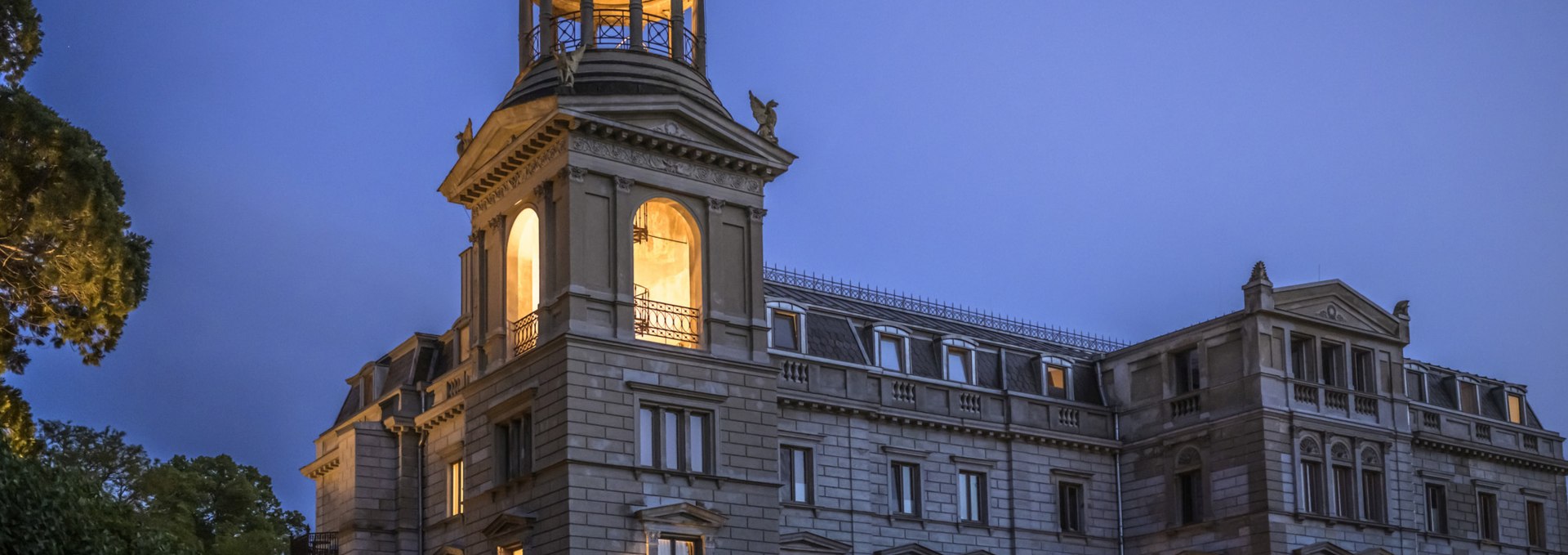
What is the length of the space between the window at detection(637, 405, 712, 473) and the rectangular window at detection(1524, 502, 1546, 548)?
3369cm

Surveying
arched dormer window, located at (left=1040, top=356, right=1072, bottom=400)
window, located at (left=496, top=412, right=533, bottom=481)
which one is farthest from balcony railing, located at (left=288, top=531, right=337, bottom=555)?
arched dormer window, located at (left=1040, top=356, right=1072, bottom=400)

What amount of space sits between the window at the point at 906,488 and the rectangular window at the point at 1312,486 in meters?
11.6

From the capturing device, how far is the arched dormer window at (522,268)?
51219 mm

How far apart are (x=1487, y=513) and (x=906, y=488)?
891 inches

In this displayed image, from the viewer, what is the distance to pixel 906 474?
5684cm

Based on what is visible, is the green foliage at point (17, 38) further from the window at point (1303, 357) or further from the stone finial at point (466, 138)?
the window at point (1303, 357)

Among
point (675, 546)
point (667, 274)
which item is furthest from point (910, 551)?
point (667, 274)

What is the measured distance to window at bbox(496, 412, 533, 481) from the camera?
48.5m

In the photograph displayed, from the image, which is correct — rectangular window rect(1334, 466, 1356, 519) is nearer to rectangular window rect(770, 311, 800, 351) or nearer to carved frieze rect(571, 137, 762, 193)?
rectangular window rect(770, 311, 800, 351)

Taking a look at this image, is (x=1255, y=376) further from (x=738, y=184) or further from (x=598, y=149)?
(x=598, y=149)

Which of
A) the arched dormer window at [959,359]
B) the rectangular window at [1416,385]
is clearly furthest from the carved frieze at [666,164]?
the rectangular window at [1416,385]

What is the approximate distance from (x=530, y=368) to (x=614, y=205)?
15.1ft

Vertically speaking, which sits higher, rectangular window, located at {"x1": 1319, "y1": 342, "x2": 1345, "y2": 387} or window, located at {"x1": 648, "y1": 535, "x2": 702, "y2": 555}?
rectangular window, located at {"x1": 1319, "y1": 342, "x2": 1345, "y2": 387}

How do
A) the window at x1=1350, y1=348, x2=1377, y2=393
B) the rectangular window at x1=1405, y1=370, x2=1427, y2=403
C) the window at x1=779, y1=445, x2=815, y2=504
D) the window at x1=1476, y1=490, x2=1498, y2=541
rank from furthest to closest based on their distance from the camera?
the window at x1=1476, y1=490, x2=1498, y2=541 < the rectangular window at x1=1405, y1=370, x2=1427, y2=403 < the window at x1=1350, y1=348, x2=1377, y2=393 < the window at x1=779, y1=445, x2=815, y2=504
